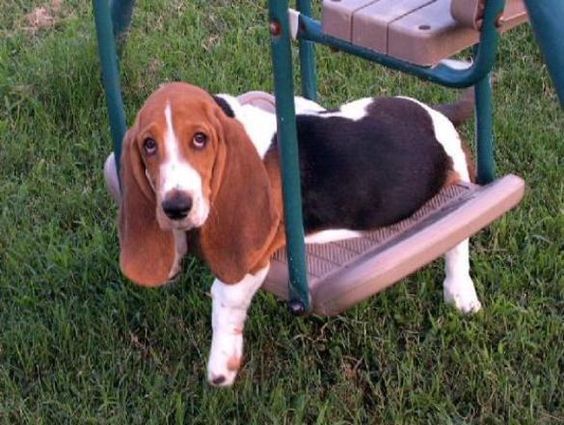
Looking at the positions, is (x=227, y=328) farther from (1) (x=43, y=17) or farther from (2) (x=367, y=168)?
(1) (x=43, y=17)

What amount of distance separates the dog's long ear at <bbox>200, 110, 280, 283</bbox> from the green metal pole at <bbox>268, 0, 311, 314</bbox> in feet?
0.39

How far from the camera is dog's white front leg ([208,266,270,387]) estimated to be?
247cm

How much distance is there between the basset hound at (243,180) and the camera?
2.23 meters

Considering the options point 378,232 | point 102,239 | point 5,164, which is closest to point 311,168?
point 378,232

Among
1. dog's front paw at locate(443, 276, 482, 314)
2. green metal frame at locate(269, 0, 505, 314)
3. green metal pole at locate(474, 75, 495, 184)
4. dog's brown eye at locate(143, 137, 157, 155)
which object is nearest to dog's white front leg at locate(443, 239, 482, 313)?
dog's front paw at locate(443, 276, 482, 314)

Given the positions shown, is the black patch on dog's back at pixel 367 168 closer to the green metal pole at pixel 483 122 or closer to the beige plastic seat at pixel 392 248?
the beige plastic seat at pixel 392 248

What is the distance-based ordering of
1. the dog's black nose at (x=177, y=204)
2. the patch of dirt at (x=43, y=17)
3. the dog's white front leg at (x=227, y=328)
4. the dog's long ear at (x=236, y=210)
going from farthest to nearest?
the patch of dirt at (x=43, y=17)
the dog's white front leg at (x=227, y=328)
the dog's long ear at (x=236, y=210)
the dog's black nose at (x=177, y=204)

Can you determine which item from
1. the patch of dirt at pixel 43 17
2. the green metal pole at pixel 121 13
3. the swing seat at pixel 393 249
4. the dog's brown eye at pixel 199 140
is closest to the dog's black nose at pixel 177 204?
the dog's brown eye at pixel 199 140

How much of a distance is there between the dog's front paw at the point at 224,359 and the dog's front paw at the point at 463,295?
24.8 inches

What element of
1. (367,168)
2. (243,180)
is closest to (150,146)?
(243,180)

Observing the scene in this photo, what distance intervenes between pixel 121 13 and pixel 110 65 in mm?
644

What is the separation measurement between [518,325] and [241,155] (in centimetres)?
97

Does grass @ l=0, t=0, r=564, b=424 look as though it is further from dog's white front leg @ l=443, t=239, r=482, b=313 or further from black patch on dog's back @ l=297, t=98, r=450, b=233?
black patch on dog's back @ l=297, t=98, r=450, b=233

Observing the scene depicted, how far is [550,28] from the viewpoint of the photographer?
1.64 metres
